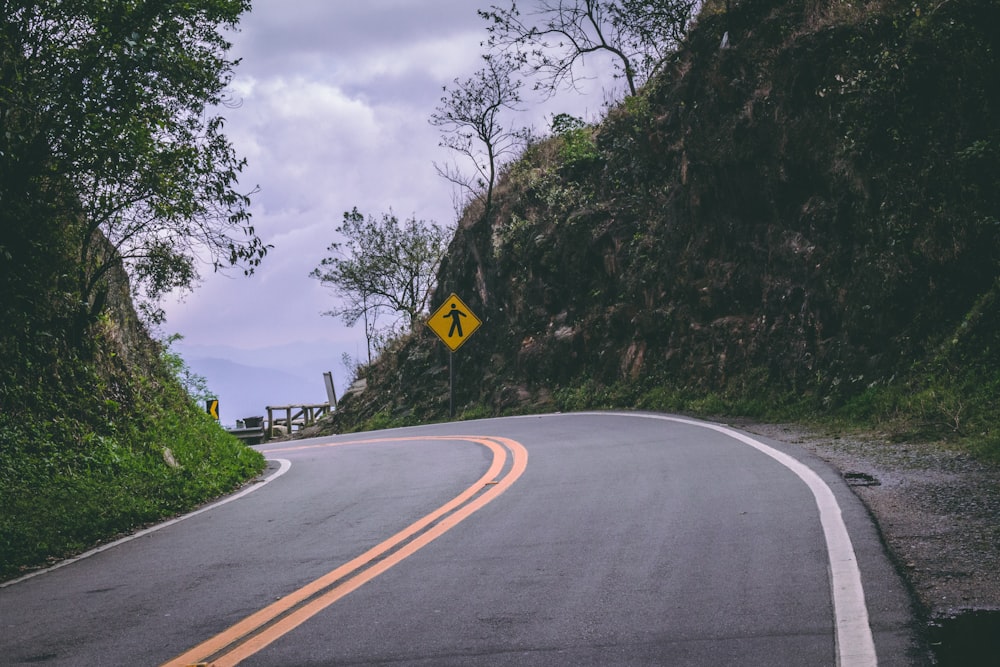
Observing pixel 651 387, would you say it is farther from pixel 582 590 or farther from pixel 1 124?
pixel 582 590

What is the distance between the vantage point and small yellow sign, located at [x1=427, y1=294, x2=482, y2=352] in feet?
87.5

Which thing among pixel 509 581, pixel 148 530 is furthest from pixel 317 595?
pixel 148 530

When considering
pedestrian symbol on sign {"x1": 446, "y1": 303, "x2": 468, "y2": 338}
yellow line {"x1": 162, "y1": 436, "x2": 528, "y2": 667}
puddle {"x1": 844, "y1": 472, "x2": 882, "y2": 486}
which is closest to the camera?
yellow line {"x1": 162, "y1": 436, "x2": 528, "y2": 667}

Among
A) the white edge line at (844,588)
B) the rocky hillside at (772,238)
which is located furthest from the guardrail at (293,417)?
the white edge line at (844,588)

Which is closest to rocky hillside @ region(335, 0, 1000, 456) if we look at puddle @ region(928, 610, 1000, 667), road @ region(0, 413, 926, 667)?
road @ region(0, 413, 926, 667)

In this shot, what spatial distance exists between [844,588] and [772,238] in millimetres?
15018

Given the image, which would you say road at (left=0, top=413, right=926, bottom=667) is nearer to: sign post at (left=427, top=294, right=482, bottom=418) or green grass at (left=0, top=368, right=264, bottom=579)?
green grass at (left=0, top=368, right=264, bottom=579)

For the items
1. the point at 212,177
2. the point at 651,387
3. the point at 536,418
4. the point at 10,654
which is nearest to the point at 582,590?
the point at 10,654

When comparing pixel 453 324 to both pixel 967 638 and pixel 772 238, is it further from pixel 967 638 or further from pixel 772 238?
pixel 967 638

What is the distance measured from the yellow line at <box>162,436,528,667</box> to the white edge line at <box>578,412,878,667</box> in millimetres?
2676

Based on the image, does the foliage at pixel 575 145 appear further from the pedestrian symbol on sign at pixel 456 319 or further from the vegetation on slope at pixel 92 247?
the vegetation on slope at pixel 92 247

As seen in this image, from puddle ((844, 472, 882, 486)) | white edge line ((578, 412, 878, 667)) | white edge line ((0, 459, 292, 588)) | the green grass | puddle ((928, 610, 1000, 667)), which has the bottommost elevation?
puddle ((928, 610, 1000, 667))

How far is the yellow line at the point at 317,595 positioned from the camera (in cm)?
428

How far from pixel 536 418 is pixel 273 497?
31.8 feet
